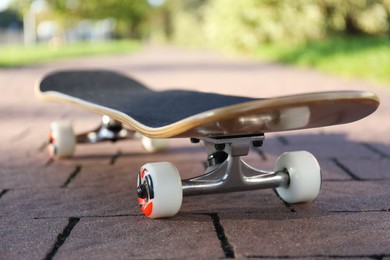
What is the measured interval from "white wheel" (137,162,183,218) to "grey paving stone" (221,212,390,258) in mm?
164

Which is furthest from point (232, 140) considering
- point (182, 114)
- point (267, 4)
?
point (267, 4)

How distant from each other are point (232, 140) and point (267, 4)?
41.1 feet

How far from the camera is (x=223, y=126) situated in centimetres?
158

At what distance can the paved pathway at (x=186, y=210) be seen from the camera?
1.57 meters

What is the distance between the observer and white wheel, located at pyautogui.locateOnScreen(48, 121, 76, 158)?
280 centimetres

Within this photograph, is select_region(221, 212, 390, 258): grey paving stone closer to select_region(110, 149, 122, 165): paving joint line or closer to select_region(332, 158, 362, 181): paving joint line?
select_region(332, 158, 362, 181): paving joint line

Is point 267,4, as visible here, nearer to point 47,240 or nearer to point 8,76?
point 8,76

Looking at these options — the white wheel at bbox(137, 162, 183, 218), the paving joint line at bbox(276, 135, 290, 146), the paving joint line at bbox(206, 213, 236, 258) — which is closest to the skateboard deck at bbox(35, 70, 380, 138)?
the white wheel at bbox(137, 162, 183, 218)

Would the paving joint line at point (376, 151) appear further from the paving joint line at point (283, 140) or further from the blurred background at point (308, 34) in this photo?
the blurred background at point (308, 34)

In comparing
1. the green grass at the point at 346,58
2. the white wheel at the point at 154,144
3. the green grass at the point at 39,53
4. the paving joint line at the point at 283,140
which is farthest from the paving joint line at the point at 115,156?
the green grass at the point at 39,53

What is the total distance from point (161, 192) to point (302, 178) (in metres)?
0.47

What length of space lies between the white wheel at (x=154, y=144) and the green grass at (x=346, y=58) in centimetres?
412

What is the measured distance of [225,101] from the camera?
2100 mm

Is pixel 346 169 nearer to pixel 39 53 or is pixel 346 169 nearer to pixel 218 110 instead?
pixel 218 110
